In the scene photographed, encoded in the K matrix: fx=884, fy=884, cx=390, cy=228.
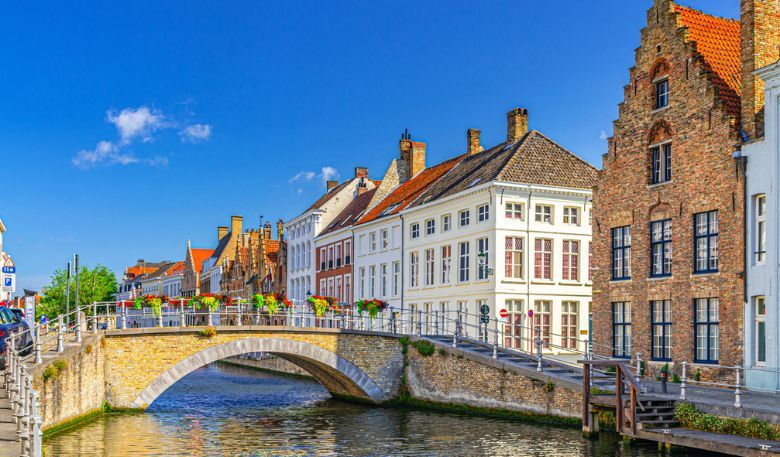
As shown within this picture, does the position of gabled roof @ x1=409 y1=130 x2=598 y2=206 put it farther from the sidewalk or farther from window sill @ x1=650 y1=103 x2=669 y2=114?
the sidewalk

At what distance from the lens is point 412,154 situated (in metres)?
54.0

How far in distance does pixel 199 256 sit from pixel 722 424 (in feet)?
302

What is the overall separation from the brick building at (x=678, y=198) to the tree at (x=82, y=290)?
199 ft

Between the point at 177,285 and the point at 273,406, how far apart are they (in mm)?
83168

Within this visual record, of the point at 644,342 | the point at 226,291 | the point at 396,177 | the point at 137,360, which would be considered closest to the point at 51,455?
the point at 137,360

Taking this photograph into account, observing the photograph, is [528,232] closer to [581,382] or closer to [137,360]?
[581,382]

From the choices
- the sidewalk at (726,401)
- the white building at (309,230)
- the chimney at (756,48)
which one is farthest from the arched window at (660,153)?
the white building at (309,230)

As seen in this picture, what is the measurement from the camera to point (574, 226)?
1464 inches

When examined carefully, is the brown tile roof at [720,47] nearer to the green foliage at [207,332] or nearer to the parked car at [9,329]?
the green foliage at [207,332]

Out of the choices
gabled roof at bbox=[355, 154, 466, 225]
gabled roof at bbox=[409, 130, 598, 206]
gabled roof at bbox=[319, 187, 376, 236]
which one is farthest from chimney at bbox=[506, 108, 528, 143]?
gabled roof at bbox=[319, 187, 376, 236]

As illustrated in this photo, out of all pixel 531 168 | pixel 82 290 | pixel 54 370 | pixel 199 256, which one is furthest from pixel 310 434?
pixel 199 256

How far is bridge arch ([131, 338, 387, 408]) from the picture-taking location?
Answer: 98.4 feet

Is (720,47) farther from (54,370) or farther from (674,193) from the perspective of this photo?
(54,370)

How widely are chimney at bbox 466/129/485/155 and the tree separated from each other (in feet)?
148
